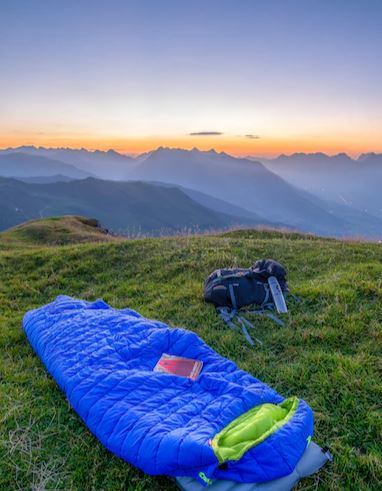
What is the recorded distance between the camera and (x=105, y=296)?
25.7 feet

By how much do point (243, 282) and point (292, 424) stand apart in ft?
11.7

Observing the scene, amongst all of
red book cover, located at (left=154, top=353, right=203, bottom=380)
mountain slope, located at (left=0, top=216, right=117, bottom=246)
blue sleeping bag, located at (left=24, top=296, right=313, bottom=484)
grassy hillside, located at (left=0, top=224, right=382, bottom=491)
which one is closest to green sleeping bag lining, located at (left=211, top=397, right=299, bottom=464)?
blue sleeping bag, located at (left=24, top=296, right=313, bottom=484)

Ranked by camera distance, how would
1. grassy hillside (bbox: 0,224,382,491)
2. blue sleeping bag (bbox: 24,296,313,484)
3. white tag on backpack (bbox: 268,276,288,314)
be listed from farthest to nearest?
white tag on backpack (bbox: 268,276,288,314) < grassy hillside (bbox: 0,224,382,491) < blue sleeping bag (bbox: 24,296,313,484)

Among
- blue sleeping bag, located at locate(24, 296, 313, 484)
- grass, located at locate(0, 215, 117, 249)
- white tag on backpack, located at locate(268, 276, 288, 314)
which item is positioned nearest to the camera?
blue sleeping bag, located at locate(24, 296, 313, 484)

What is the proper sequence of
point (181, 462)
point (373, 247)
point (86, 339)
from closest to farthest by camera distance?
point (181, 462), point (86, 339), point (373, 247)

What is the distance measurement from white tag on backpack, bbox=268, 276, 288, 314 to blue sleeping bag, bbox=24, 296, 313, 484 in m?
2.33

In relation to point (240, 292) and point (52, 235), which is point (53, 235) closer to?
point (52, 235)

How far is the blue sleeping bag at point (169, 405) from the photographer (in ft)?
9.50

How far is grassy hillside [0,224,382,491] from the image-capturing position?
3318mm

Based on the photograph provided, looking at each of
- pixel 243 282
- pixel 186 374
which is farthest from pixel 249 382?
pixel 243 282

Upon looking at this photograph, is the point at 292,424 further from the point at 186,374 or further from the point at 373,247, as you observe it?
the point at 373,247

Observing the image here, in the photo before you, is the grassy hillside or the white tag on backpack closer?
the grassy hillside

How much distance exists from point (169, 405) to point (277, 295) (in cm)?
355

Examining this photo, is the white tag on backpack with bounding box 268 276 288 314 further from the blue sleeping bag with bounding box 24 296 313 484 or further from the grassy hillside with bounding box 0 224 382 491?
the blue sleeping bag with bounding box 24 296 313 484
